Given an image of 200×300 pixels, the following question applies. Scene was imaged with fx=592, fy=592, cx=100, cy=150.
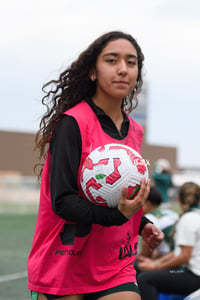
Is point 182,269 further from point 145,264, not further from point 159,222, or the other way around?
point 159,222

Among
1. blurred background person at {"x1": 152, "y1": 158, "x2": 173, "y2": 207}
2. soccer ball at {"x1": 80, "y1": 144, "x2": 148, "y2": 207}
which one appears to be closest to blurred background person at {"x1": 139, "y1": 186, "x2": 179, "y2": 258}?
soccer ball at {"x1": 80, "y1": 144, "x2": 148, "y2": 207}

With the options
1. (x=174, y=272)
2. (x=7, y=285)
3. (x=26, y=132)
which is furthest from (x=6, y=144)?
(x=174, y=272)

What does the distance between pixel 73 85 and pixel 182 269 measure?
2.33 meters

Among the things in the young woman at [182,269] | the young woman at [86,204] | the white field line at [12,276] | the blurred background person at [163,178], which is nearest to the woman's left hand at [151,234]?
the young woman at [86,204]

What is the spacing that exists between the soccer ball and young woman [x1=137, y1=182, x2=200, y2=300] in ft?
7.18

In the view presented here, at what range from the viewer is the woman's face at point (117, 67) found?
280 cm

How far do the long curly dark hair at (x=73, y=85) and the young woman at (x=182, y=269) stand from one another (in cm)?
199

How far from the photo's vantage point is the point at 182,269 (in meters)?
4.77

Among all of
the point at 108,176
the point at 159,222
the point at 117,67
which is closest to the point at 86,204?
the point at 108,176

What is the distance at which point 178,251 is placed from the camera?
4.77 meters

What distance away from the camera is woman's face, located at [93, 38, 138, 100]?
2.80 metres

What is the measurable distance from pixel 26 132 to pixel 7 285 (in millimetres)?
34208

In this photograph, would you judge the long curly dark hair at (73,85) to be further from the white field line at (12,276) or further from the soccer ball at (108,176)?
the white field line at (12,276)

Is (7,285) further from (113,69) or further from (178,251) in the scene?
(113,69)
